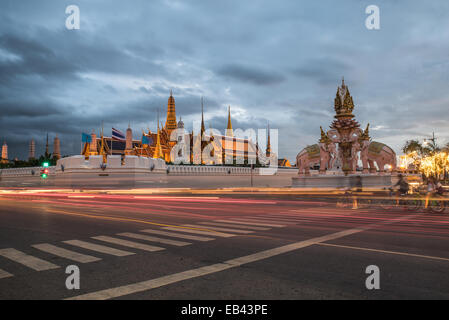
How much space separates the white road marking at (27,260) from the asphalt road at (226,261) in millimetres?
18

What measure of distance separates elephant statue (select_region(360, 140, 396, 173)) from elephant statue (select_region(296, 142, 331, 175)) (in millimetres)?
3913

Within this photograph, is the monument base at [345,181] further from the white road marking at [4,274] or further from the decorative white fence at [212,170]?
the white road marking at [4,274]

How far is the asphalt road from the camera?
15.7 feet

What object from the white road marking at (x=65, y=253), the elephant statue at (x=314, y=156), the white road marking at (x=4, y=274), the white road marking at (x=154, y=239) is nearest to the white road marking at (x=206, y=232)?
the white road marking at (x=154, y=239)

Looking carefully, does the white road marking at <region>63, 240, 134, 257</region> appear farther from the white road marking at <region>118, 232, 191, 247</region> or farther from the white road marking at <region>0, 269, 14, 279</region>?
the white road marking at <region>0, 269, 14, 279</region>

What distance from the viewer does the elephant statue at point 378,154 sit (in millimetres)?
37938

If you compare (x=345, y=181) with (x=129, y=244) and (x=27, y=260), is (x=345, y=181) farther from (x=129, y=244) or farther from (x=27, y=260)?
(x=27, y=260)

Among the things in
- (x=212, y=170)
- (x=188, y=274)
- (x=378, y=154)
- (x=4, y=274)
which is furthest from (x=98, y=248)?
(x=212, y=170)

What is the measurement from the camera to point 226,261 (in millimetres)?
6426

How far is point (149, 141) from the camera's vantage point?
6850 cm

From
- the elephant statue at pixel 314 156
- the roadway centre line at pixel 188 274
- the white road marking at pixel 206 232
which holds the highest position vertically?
the elephant statue at pixel 314 156

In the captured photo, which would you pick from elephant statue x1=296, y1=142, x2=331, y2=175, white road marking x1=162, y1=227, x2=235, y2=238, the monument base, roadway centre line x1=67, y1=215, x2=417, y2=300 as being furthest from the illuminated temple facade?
roadway centre line x1=67, y1=215, x2=417, y2=300
